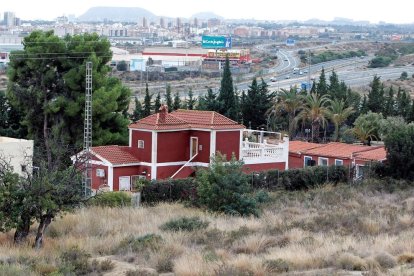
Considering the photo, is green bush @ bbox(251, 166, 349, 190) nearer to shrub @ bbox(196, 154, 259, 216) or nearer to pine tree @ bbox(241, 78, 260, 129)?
shrub @ bbox(196, 154, 259, 216)

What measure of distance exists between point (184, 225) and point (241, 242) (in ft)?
9.26

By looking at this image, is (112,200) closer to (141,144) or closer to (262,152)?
(141,144)

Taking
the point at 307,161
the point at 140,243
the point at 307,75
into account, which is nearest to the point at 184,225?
the point at 140,243

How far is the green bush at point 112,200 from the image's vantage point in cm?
2650

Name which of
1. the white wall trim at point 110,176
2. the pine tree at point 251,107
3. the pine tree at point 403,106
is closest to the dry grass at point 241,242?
the white wall trim at point 110,176

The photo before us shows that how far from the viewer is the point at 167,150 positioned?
36438 millimetres

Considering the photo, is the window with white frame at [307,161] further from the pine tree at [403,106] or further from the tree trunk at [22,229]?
the tree trunk at [22,229]

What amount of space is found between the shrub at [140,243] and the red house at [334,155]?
893 inches

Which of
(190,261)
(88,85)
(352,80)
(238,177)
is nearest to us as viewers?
(190,261)

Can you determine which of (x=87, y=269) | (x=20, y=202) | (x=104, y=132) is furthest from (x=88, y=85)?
(x=87, y=269)

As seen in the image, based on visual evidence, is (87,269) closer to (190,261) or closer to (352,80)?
(190,261)

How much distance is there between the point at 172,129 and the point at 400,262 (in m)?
22.6

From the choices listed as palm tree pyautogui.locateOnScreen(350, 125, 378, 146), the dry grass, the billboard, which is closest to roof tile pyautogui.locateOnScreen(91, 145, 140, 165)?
the dry grass

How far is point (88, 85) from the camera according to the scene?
35281mm
